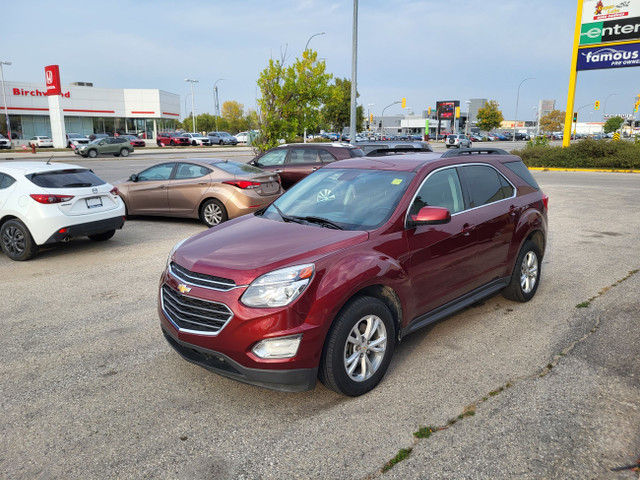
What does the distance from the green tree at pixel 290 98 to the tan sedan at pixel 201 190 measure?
8195 millimetres

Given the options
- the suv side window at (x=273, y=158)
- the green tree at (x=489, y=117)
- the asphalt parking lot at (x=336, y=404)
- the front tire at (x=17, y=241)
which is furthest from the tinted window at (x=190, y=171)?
the green tree at (x=489, y=117)

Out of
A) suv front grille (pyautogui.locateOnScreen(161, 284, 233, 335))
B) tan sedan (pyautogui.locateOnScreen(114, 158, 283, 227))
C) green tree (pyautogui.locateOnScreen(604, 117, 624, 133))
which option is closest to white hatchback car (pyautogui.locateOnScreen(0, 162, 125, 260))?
tan sedan (pyautogui.locateOnScreen(114, 158, 283, 227))

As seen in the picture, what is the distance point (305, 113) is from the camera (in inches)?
753

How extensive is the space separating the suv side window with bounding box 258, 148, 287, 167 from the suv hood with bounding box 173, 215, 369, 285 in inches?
364

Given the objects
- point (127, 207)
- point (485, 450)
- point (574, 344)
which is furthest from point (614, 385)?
point (127, 207)

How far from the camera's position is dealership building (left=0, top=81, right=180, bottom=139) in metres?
58.8

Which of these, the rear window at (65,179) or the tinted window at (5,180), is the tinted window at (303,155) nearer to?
the rear window at (65,179)

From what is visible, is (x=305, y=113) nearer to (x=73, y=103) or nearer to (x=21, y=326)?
(x=21, y=326)

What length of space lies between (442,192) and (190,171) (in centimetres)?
734

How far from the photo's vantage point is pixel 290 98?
61.4ft

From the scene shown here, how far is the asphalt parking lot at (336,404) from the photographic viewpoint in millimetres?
2898

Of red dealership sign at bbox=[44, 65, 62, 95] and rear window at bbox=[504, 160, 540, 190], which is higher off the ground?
red dealership sign at bbox=[44, 65, 62, 95]

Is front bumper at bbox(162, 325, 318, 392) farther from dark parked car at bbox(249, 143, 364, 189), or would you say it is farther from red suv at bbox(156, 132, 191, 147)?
red suv at bbox(156, 132, 191, 147)

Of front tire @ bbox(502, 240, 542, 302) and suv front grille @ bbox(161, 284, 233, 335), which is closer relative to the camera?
suv front grille @ bbox(161, 284, 233, 335)
